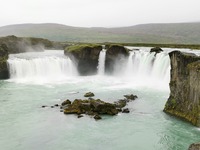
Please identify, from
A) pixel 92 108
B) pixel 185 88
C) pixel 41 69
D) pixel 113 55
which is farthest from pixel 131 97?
pixel 41 69

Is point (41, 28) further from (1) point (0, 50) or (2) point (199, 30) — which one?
(1) point (0, 50)

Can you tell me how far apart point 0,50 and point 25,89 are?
14.9 m

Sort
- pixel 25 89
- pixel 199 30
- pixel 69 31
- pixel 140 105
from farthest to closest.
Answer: pixel 69 31 < pixel 199 30 < pixel 25 89 < pixel 140 105

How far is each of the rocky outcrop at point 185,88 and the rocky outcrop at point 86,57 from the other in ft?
81.7

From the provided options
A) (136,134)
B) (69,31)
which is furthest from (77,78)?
(69,31)

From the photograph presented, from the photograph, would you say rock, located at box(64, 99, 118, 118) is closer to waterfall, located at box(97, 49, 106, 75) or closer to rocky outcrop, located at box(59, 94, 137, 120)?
rocky outcrop, located at box(59, 94, 137, 120)

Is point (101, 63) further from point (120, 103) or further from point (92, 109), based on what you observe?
point (92, 109)

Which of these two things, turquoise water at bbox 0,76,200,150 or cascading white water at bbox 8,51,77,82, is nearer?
turquoise water at bbox 0,76,200,150

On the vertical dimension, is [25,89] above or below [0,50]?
below

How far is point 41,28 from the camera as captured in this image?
7461 inches

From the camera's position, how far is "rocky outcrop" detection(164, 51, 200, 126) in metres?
22.4

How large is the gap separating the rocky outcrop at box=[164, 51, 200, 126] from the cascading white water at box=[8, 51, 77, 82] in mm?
25301

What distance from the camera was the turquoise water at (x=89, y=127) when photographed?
65.8 ft

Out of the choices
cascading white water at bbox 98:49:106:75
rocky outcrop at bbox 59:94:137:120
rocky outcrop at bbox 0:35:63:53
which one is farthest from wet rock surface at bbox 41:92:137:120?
rocky outcrop at bbox 0:35:63:53
